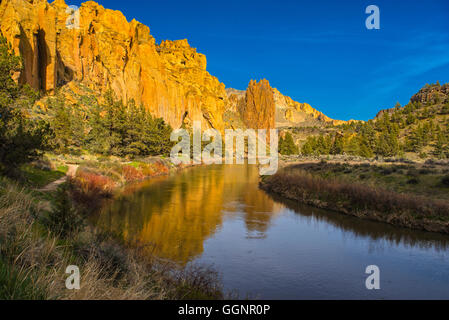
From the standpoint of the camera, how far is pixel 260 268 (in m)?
11.5

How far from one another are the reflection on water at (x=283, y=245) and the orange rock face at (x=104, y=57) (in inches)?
1717

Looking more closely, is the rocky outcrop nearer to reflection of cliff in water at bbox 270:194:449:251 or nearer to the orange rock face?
the orange rock face

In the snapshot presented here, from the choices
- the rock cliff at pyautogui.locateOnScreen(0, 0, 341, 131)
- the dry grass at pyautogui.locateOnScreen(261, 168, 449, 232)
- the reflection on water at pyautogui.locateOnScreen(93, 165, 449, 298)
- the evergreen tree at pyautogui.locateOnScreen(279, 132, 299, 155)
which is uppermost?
the rock cliff at pyautogui.locateOnScreen(0, 0, 341, 131)

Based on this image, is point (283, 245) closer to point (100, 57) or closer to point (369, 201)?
point (369, 201)

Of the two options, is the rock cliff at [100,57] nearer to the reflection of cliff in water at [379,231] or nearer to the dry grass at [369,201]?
the dry grass at [369,201]

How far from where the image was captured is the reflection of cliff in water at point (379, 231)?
1497 cm

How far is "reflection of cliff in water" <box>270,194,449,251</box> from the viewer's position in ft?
49.1

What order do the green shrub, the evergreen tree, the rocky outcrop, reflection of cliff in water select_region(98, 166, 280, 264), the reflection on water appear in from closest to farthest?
the green shrub → the reflection on water → reflection of cliff in water select_region(98, 166, 280, 264) → the rocky outcrop → the evergreen tree

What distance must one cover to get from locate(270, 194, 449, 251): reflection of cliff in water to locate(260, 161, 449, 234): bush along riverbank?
710 mm

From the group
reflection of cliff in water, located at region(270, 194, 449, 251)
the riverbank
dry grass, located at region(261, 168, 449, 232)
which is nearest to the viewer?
the riverbank

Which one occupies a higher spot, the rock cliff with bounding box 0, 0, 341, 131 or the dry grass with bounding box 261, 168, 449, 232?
the rock cliff with bounding box 0, 0, 341, 131

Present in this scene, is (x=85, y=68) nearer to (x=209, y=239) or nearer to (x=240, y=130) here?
(x=209, y=239)

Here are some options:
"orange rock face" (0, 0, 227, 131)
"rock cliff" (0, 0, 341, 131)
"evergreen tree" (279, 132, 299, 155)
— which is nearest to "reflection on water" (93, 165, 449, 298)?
"rock cliff" (0, 0, 341, 131)
